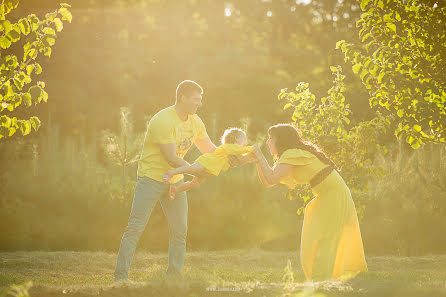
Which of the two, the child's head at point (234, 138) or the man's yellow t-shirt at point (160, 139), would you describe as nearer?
the man's yellow t-shirt at point (160, 139)

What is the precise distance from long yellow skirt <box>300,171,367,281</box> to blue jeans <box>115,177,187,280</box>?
1.38 metres

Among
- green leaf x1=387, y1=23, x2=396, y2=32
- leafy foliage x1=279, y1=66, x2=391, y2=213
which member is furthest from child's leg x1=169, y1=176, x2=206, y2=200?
green leaf x1=387, y1=23, x2=396, y2=32

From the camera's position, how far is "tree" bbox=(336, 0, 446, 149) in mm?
7297

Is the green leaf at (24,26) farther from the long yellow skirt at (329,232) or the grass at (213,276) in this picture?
the long yellow skirt at (329,232)

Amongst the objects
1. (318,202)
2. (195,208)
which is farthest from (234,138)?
(195,208)

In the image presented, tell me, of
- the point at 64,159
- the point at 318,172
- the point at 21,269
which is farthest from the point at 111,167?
the point at 318,172

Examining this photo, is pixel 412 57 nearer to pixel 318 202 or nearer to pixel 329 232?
pixel 318 202

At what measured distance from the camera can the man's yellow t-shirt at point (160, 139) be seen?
21.8 ft

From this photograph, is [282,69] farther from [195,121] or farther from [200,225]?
[195,121]

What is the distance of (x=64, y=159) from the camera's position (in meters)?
14.4

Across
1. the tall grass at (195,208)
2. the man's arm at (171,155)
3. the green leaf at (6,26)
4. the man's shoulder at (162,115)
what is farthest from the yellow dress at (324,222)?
the tall grass at (195,208)

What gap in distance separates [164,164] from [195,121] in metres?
0.69

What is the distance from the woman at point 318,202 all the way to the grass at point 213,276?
325 millimetres

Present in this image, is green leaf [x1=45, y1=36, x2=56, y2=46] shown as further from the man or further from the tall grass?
the tall grass
